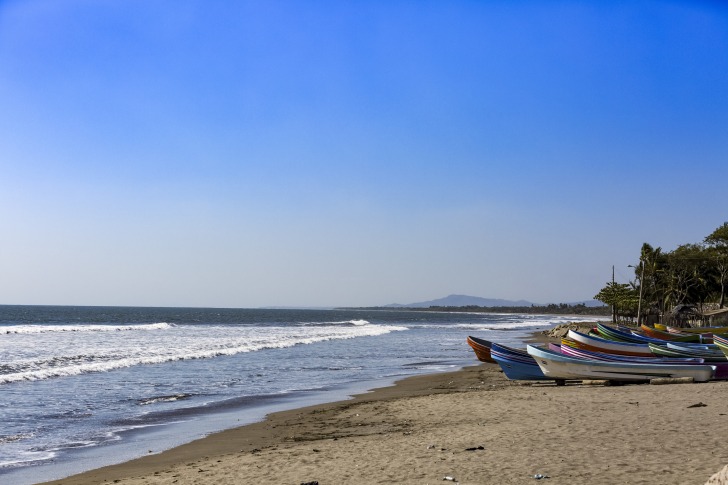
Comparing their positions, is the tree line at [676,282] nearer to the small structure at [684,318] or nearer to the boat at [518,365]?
the small structure at [684,318]

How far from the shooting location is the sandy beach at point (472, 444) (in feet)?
26.5

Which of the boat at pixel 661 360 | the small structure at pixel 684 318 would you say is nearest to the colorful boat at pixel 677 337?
the boat at pixel 661 360

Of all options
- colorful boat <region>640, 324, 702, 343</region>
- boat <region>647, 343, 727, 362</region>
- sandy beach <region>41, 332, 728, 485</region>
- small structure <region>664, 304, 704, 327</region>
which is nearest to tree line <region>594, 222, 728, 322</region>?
Answer: small structure <region>664, 304, 704, 327</region>

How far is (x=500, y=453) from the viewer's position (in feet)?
29.7

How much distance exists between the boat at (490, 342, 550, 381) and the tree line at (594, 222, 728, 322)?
1886 inches

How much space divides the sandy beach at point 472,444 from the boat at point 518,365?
3.18 m

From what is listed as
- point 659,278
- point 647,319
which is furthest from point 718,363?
point 659,278

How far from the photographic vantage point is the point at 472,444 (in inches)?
387

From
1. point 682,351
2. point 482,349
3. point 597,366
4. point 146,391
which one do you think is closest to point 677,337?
point 682,351

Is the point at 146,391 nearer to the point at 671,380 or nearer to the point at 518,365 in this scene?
the point at 518,365

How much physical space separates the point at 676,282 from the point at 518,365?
58680 millimetres

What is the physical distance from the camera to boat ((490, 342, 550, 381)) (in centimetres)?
1898

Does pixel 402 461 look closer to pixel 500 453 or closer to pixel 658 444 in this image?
pixel 500 453

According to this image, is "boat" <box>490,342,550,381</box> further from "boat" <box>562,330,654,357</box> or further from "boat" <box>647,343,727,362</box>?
"boat" <box>647,343,727,362</box>
